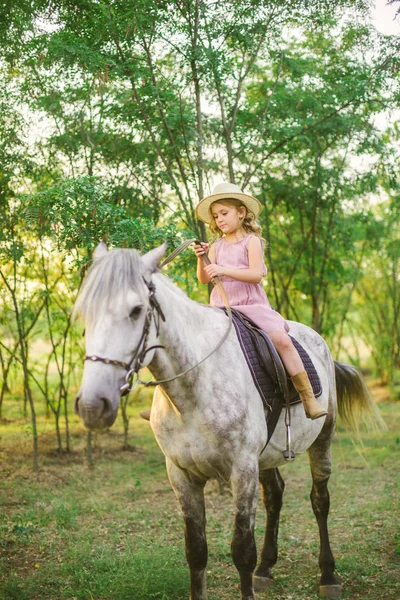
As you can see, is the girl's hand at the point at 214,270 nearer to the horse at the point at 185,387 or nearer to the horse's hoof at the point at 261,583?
the horse at the point at 185,387

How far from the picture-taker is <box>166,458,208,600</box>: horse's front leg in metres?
3.49

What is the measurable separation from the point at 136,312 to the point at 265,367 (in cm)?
125

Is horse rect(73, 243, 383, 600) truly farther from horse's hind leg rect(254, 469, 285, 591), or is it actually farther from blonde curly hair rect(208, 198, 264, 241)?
horse's hind leg rect(254, 469, 285, 591)

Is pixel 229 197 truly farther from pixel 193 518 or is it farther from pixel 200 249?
pixel 193 518

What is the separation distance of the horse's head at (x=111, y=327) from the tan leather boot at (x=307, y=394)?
1360mm

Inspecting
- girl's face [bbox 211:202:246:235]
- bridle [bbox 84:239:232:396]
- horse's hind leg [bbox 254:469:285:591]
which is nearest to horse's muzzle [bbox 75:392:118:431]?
bridle [bbox 84:239:232:396]

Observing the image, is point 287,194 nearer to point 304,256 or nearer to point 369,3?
point 304,256

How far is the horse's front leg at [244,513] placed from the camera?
330cm

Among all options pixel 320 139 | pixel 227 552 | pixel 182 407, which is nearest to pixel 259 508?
pixel 227 552

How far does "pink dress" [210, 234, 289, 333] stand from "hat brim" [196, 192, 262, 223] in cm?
26

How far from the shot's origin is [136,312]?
2.66 m

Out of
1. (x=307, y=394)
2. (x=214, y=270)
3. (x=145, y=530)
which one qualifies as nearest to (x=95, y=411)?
(x=214, y=270)

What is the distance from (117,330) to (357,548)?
3.73 metres

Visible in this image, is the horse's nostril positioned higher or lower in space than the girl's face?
lower
